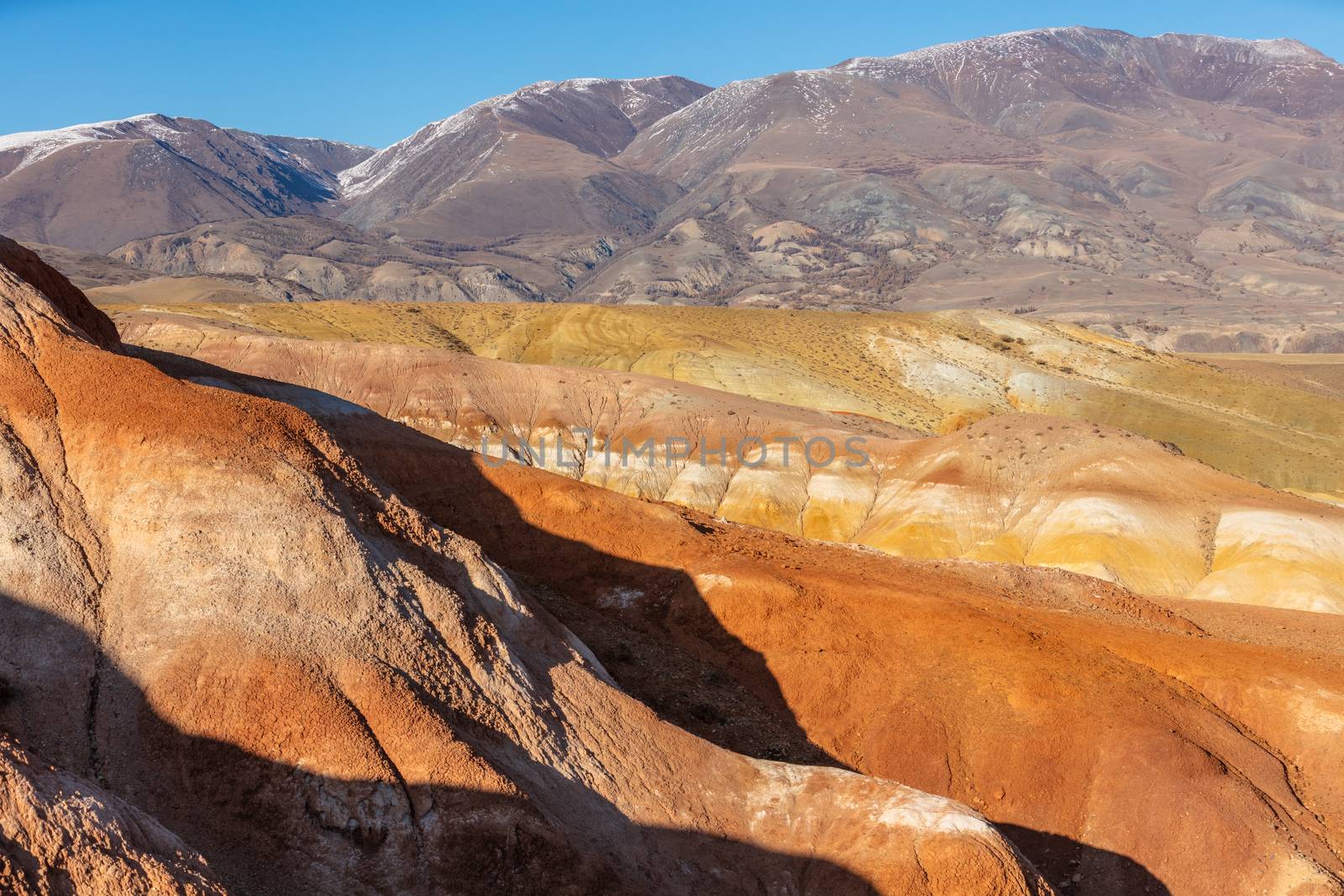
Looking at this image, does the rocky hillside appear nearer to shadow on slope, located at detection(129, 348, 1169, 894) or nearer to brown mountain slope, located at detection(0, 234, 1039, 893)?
shadow on slope, located at detection(129, 348, 1169, 894)

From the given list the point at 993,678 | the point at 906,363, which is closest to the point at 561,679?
the point at 993,678

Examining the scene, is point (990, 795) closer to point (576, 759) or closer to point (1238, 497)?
point (576, 759)

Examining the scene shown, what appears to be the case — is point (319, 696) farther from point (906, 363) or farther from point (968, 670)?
point (906, 363)

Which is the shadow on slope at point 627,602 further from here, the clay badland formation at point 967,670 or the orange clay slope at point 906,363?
the orange clay slope at point 906,363

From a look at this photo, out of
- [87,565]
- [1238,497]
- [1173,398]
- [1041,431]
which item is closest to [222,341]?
[1041,431]

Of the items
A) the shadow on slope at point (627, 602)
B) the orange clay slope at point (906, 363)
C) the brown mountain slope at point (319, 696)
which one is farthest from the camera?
the orange clay slope at point (906, 363)

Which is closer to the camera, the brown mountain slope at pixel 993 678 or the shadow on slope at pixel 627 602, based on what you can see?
the brown mountain slope at pixel 993 678

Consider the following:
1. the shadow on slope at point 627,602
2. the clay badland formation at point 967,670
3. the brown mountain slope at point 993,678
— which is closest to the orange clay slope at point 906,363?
the shadow on slope at point 627,602
